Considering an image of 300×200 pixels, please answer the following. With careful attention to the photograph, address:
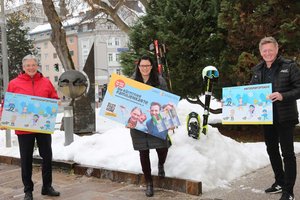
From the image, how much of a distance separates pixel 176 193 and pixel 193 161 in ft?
1.76

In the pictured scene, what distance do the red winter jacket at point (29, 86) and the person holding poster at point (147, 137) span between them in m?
1.21

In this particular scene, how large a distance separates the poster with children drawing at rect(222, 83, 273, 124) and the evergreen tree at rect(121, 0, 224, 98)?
5.14 metres

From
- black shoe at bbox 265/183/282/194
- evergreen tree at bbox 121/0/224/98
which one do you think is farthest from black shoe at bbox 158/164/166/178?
evergreen tree at bbox 121/0/224/98

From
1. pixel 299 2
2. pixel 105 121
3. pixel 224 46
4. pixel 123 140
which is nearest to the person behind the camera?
pixel 123 140

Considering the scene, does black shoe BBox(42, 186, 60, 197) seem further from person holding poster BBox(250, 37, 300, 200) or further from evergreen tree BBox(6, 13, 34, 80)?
evergreen tree BBox(6, 13, 34, 80)

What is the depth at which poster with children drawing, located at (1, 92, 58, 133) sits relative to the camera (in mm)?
4988

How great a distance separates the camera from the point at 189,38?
10078mm

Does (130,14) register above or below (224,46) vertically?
above

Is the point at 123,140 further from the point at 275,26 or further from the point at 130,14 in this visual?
the point at 130,14

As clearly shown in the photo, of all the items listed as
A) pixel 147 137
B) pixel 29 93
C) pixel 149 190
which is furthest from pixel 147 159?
pixel 29 93

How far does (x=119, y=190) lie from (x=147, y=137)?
1031mm

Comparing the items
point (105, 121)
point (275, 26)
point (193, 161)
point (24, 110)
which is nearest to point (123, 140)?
point (193, 161)

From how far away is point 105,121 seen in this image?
48.2 feet

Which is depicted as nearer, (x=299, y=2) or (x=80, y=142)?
(x=80, y=142)
